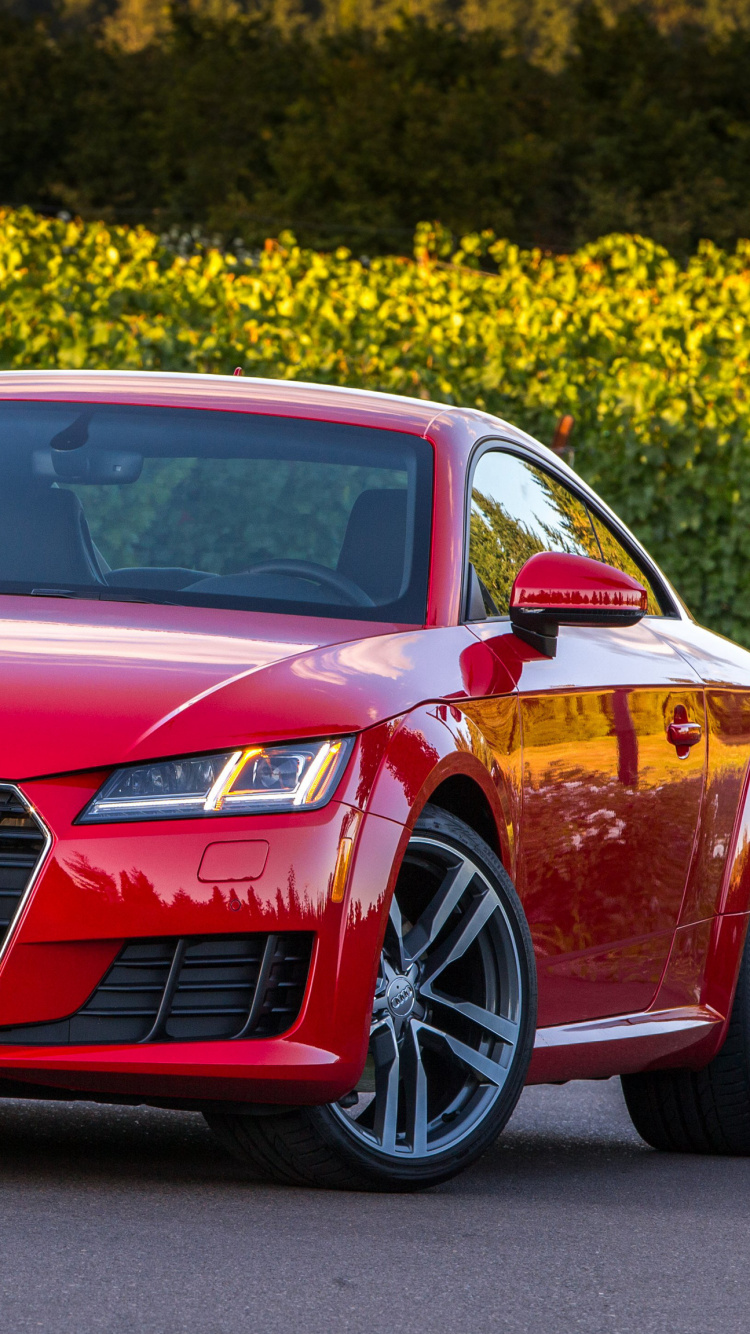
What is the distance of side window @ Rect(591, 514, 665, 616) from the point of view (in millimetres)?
6102

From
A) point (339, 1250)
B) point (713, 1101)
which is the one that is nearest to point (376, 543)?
point (339, 1250)

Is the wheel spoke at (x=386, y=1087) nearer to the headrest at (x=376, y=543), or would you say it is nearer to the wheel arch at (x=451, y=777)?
the wheel arch at (x=451, y=777)

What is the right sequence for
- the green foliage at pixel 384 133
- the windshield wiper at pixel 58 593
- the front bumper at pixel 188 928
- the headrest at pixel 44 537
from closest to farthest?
the front bumper at pixel 188 928, the windshield wiper at pixel 58 593, the headrest at pixel 44 537, the green foliage at pixel 384 133

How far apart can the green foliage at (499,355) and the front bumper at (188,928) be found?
11.1 metres

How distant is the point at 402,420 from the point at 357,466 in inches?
6.8

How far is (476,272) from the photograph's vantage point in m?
21.6

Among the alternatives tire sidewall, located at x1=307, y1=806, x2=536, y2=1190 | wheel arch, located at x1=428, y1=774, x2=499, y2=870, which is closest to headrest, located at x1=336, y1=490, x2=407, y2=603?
wheel arch, located at x1=428, y1=774, x2=499, y2=870

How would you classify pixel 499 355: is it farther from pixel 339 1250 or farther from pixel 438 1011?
pixel 339 1250

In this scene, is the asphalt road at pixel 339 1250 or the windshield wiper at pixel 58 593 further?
the windshield wiper at pixel 58 593

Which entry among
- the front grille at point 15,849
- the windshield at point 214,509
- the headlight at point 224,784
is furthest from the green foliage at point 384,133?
the front grille at point 15,849

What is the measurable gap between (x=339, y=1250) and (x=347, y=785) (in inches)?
31.1

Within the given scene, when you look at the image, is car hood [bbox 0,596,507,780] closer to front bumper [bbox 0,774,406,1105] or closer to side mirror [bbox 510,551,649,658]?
front bumper [bbox 0,774,406,1105]

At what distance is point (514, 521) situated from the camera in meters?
5.48

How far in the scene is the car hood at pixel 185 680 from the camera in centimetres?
395
